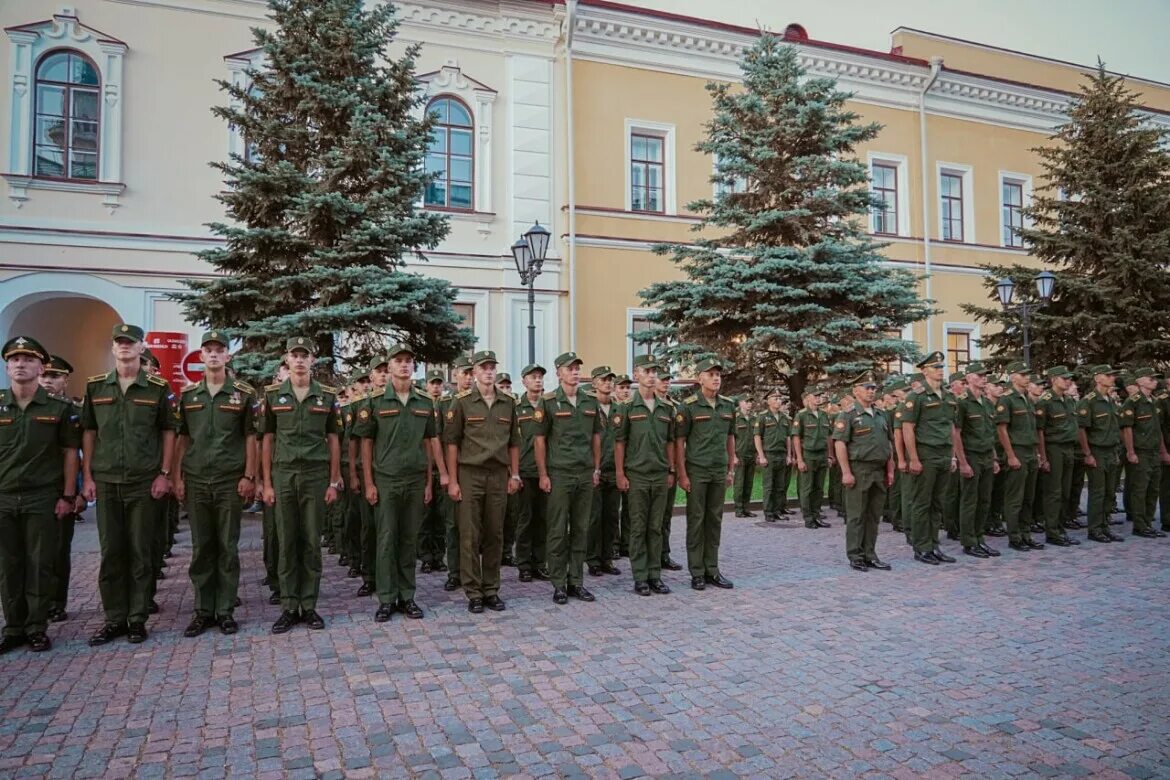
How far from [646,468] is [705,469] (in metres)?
0.62

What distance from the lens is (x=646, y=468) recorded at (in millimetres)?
7371

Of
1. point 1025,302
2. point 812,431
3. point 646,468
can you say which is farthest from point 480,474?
point 1025,302

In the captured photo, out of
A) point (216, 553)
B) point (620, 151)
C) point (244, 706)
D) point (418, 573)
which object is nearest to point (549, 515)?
point (418, 573)

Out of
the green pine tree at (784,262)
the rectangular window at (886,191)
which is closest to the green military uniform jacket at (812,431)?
the green pine tree at (784,262)

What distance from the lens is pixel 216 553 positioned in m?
6.10

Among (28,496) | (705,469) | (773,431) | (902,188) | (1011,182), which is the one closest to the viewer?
(28,496)

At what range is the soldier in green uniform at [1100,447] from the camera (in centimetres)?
1015

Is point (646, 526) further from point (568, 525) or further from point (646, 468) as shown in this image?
point (568, 525)

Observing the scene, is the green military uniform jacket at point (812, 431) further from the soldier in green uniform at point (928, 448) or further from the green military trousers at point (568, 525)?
the green military trousers at point (568, 525)

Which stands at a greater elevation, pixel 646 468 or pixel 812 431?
pixel 812 431

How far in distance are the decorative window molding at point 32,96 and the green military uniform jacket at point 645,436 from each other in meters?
13.6

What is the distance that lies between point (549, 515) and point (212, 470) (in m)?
2.92

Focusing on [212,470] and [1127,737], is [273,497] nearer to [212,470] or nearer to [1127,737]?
[212,470]

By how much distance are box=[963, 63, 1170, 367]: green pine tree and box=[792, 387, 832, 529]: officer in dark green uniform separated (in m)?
7.75
